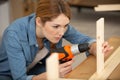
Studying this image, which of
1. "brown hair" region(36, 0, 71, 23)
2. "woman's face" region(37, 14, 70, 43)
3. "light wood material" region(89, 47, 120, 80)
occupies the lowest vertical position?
"light wood material" region(89, 47, 120, 80)

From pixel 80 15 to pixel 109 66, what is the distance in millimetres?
3436

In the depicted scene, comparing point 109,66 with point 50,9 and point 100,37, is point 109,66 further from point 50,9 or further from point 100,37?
point 50,9

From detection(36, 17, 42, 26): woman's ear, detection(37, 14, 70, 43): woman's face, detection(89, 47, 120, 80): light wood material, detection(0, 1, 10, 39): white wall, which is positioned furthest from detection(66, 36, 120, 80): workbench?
detection(0, 1, 10, 39): white wall

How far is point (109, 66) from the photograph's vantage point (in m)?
1.34

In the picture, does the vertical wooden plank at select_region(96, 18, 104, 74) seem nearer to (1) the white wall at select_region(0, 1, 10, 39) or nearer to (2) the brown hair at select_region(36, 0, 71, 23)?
(2) the brown hair at select_region(36, 0, 71, 23)

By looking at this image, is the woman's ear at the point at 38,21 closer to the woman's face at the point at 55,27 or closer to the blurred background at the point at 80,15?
the woman's face at the point at 55,27

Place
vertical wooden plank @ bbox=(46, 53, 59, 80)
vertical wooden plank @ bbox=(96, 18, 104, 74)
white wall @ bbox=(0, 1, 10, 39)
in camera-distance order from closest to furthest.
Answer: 1. vertical wooden plank @ bbox=(46, 53, 59, 80)
2. vertical wooden plank @ bbox=(96, 18, 104, 74)
3. white wall @ bbox=(0, 1, 10, 39)

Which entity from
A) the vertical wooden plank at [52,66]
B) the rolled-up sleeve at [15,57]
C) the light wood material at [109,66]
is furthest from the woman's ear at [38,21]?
the vertical wooden plank at [52,66]

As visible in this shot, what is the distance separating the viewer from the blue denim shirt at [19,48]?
1.42 metres

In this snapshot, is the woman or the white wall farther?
the white wall

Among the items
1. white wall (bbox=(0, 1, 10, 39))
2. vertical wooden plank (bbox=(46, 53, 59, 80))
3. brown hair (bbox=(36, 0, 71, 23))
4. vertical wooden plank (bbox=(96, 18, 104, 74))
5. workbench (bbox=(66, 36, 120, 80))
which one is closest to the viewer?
vertical wooden plank (bbox=(46, 53, 59, 80))

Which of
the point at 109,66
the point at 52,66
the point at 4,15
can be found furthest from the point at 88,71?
the point at 4,15

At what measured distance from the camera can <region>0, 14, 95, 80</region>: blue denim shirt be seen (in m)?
1.42

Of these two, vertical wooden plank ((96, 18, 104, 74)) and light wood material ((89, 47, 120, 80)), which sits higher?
vertical wooden plank ((96, 18, 104, 74))
